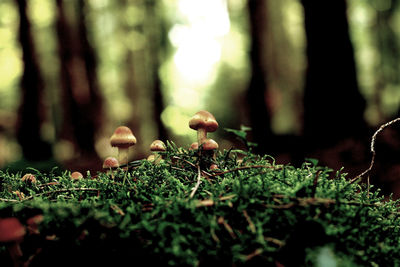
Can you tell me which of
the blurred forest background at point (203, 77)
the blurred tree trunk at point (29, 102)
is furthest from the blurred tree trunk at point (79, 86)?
the blurred tree trunk at point (29, 102)

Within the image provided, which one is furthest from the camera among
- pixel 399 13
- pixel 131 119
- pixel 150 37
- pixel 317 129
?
pixel 399 13

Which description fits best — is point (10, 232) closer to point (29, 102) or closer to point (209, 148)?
point (209, 148)

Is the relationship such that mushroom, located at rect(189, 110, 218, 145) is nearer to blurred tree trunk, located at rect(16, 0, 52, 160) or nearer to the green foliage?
the green foliage

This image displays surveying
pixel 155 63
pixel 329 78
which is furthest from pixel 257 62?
pixel 155 63

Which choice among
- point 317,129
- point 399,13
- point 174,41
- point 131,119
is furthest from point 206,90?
point 317,129

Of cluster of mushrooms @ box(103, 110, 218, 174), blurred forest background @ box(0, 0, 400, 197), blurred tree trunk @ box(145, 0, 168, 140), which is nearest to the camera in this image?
cluster of mushrooms @ box(103, 110, 218, 174)

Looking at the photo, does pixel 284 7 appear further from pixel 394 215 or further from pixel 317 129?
pixel 394 215

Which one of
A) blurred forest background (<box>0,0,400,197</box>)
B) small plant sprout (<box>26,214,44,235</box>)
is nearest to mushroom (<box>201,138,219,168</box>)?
small plant sprout (<box>26,214,44,235</box>)
